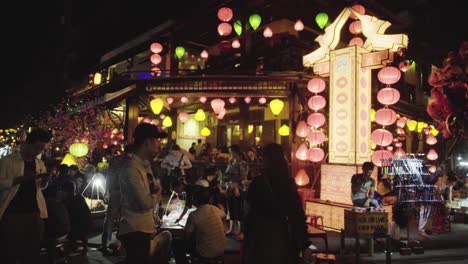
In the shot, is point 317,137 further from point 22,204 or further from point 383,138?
point 22,204

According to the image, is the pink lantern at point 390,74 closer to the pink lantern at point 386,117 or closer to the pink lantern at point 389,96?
the pink lantern at point 389,96

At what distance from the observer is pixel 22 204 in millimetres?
4574

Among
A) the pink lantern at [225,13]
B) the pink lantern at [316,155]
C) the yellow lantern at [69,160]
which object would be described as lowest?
the yellow lantern at [69,160]

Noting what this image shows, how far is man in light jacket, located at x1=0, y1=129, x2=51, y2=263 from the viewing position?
439 centimetres

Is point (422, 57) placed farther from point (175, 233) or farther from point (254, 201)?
point (175, 233)

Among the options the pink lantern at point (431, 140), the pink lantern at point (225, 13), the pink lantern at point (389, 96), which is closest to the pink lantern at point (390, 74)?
the pink lantern at point (389, 96)

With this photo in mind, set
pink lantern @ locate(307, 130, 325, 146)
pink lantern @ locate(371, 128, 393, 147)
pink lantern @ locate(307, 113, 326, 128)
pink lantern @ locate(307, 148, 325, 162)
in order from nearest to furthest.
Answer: pink lantern @ locate(371, 128, 393, 147), pink lantern @ locate(307, 148, 325, 162), pink lantern @ locate(307, 130, 325, 146), pink lantern @ locate(307, 113, 326, 128)

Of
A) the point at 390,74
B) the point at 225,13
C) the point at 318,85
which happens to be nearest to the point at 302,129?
the point at 318,85

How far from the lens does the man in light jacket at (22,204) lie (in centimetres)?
439

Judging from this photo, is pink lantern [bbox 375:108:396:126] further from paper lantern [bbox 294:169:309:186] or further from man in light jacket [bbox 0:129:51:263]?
man in light jacket [bbox 0:129:51:263]

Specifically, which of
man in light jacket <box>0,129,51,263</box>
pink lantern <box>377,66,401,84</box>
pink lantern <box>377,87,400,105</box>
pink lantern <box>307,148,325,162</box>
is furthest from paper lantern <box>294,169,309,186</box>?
man in light jacket <box>0,129,51,263</box>

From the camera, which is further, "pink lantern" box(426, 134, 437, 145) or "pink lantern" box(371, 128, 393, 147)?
"pink lantern" box(426, 134, 437, 145)

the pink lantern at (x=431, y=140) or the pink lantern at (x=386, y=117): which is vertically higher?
the pink lantern at (x=386, y=117)

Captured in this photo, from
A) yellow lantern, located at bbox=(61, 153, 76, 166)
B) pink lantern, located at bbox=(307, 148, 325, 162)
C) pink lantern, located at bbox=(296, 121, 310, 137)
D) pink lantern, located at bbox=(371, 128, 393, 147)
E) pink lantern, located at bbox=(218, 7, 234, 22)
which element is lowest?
yellow lantern, located at bbox=(61, 153, 76, 166)
